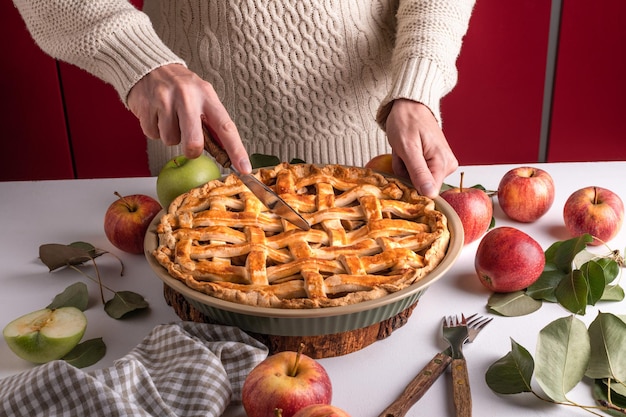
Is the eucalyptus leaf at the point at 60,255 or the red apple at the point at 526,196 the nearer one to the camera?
the eucalyptus leaf at the point at 60,255

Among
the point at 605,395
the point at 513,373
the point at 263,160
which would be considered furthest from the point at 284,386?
the point at 263,160

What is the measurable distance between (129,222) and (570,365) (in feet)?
2.36

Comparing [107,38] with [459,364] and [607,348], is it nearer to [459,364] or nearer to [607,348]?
[459,364]

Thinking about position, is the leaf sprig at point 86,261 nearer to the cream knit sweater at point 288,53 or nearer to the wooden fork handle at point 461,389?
the cream knit sweater at point 288,53

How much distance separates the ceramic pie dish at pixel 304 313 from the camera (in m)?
0.85

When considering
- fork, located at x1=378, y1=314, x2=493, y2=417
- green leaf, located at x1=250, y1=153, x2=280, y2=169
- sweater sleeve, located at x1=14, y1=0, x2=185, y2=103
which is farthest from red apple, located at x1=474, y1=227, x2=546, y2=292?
sweater sleeve, located at x1=14, y1=0, x2=185, y2=103

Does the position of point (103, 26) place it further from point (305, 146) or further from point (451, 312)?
point (451, 312)

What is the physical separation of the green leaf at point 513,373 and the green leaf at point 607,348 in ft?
0.26

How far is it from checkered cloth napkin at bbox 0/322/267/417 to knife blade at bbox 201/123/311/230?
0.22m

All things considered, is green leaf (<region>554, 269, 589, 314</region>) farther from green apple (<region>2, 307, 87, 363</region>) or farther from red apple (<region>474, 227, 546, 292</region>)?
green apple (<region>2, 307, 87, 363</region>)

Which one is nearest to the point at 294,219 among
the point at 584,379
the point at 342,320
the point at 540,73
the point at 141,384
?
the point at 342,320

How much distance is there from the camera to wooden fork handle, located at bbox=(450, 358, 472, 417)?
0.80 m

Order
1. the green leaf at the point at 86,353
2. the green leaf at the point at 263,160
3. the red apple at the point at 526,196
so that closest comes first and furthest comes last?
the green leaf at the point at 86,353, the red apple at the point at 526,196, the green leaf at the point at 263,160

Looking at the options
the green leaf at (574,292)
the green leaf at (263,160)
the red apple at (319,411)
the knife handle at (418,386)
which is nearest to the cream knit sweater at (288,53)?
the green leaf at (263,160)
